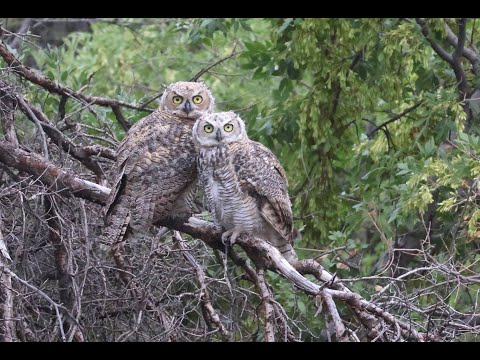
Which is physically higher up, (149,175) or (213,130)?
(213,130)

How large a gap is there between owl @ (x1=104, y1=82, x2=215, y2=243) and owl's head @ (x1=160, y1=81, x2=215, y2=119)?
24 millimetres

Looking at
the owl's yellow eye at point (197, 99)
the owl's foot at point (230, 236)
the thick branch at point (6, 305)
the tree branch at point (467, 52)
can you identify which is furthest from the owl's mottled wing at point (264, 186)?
the tree branch at point (467, 52)

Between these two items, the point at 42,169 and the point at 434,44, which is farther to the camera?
the point at 434,44

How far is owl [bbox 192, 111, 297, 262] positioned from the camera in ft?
12.8

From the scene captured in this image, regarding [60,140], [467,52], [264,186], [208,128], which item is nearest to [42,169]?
[60,140]

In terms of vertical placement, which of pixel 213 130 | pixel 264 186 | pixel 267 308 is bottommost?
pixel 267 308

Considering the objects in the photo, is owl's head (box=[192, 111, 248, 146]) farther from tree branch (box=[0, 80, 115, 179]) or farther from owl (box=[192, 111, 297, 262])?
tree branch (box=[0, 80, 115, 179])

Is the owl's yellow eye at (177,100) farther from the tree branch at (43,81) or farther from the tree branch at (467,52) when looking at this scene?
the tree branch at (467,52)

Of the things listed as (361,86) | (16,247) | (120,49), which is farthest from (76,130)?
(120,49)

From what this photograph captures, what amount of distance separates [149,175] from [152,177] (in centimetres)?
2

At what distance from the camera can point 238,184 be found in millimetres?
3961

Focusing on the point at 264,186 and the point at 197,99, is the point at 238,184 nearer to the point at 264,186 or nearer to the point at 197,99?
the point at 264,186

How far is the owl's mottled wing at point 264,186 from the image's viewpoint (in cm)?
397

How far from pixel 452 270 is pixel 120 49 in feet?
19.2
